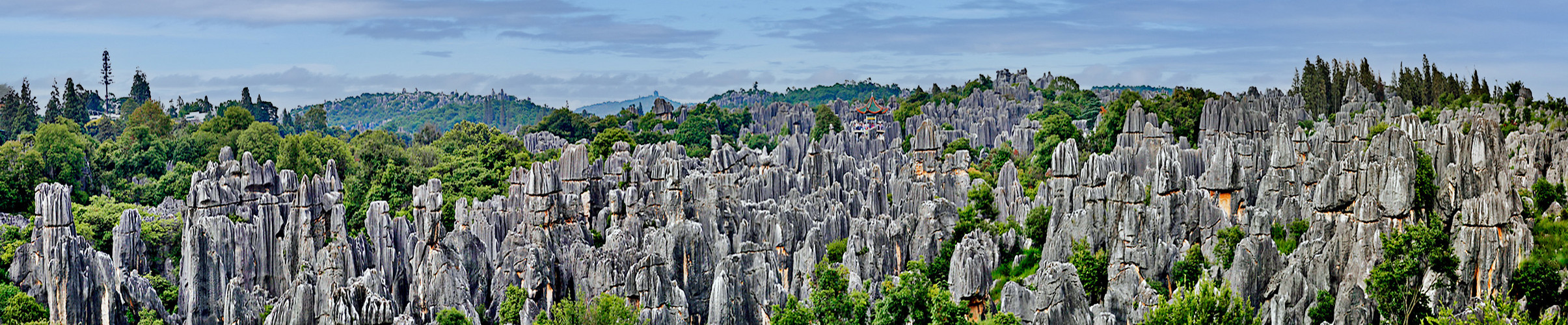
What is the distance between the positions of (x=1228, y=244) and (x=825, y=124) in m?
65.3

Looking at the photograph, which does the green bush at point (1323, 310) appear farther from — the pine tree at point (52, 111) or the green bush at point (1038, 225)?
the pine tree at point (52, 111)

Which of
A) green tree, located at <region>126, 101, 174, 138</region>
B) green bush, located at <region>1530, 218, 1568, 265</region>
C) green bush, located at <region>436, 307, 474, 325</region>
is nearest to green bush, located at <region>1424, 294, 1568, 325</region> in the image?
green bush, located at <region>1530, 218, 1568, 265</region>

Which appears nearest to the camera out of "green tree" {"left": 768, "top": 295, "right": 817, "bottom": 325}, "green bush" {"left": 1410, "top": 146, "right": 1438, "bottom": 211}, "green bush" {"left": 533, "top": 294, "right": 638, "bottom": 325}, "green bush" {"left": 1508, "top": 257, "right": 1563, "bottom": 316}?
"green bush" {"left": 1508, "top": 257, "right": 1563, "bottom": 316}

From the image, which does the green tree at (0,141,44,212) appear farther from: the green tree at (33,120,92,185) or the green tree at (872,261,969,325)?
the green tree at (872,261,969,325)

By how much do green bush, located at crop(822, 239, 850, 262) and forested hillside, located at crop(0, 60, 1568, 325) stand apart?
0.43 m

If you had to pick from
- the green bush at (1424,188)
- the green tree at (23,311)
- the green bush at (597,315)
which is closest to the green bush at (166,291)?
the green tree at (23,311)

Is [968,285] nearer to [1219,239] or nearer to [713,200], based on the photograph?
[1219,239]

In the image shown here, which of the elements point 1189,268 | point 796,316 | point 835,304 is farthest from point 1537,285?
point 796,316

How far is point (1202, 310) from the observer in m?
28.3

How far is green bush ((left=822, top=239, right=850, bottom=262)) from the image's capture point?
4641 centimetres

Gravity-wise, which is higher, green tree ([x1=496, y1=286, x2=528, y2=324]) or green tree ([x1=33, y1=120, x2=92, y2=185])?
green tree ([x1=33, y1=120, x2=92, y2=185])

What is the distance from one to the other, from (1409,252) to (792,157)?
155 ft

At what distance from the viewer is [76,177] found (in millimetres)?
60844

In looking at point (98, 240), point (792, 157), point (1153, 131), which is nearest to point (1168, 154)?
point (1153, 131)
